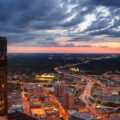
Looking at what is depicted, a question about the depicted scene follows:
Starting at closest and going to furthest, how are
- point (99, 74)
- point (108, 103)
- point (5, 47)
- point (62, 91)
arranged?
point (5, 47)
point (108, 103)
point (62, 91)
point (99, 74)

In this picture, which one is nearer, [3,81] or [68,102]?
[3,81]

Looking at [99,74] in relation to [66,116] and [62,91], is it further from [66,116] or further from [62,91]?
[66,116]

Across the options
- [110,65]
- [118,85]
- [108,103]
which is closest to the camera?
[108,103]

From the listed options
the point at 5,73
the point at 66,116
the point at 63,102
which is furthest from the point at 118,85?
the point at 5,73

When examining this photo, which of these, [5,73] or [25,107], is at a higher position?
[5,73]

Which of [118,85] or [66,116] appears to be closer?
[66,116]

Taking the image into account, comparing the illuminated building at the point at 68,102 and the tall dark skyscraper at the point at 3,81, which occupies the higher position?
the tall dark skyscraper at the point at 3,81

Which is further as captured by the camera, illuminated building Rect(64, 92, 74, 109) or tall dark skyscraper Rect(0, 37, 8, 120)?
illuminated building Rect(64, 92, 74, 109)

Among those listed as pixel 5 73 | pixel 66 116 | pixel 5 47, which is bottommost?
pixel 66 116

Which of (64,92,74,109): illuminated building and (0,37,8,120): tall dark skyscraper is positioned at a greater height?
(0,37,8,120): tall dark skyscraper

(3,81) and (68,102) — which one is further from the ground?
(3,81)

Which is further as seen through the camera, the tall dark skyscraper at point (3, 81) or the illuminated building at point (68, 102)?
the illuminated building at point (68, 102)
